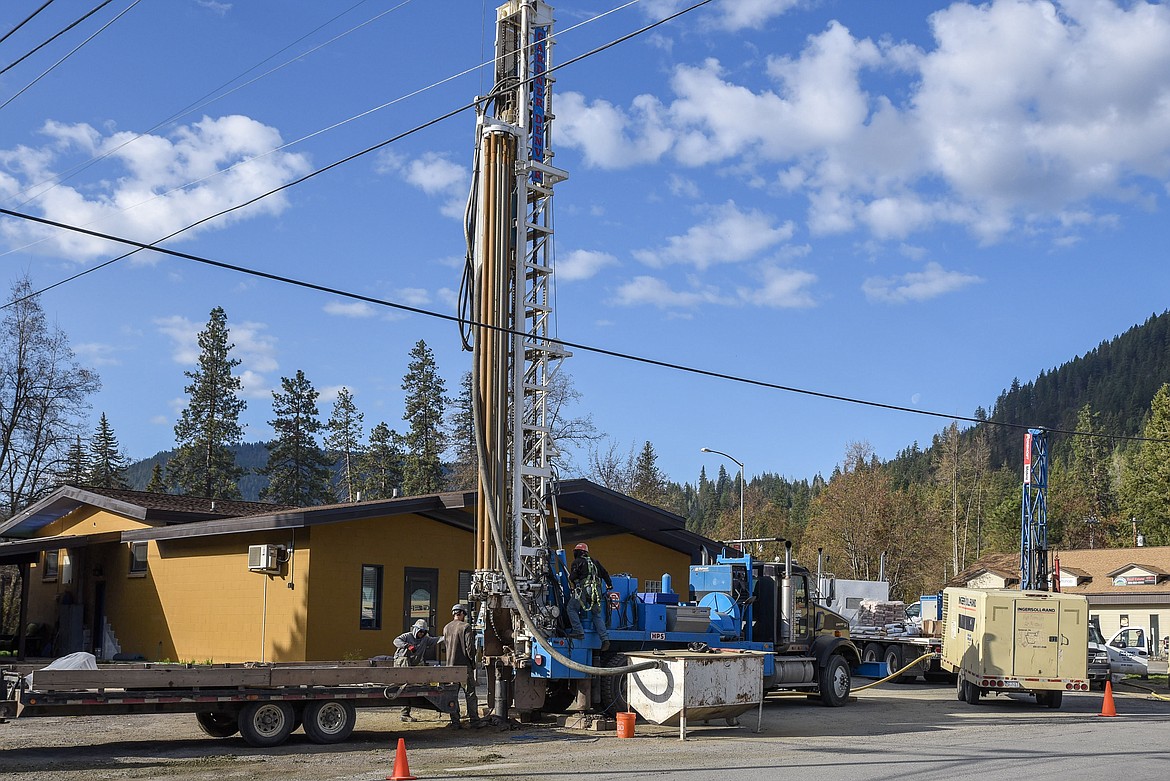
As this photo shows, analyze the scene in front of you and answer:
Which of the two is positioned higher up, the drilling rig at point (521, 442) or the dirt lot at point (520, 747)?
the drilling rig at point (521, 442)

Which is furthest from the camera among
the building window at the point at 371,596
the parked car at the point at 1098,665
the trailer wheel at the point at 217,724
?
the parked car at the point at 1098,665

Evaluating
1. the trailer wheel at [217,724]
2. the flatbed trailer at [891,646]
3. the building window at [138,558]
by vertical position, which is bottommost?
the flatbed trailer at [891,646]

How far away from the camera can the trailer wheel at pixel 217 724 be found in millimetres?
15859

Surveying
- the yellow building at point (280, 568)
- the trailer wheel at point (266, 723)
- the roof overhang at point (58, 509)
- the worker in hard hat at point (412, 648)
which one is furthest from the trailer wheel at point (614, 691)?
the roof overhang at point (58, 509)

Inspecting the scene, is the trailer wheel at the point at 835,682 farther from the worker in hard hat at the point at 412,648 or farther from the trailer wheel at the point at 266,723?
the trailer wheel at the point at 266,723

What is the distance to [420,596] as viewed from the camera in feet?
87.5

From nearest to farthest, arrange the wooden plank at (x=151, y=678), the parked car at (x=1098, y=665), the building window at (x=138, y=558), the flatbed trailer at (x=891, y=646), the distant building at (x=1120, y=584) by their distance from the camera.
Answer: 1. the wooden plank at (x=151, y=678)
2. the flatbed trailer at (x=891, y=646)
3. the building window at (x=138, y=558)
4. the parked car at (x=1098, y=665)
5. the distant building at (x=1120, y=584)

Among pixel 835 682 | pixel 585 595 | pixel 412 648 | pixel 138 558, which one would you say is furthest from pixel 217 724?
pixel 138 558

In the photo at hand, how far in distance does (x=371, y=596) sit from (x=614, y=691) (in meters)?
9.14

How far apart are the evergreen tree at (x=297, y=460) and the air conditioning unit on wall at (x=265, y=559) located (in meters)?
49.8

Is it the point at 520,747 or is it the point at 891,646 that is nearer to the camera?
the point at 520,747

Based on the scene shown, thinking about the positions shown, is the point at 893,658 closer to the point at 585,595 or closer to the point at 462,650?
the point at 585,595

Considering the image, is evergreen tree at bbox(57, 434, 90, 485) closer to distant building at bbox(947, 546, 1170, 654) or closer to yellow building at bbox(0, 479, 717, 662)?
yellow building at bbox(0, 479, 717, 662)

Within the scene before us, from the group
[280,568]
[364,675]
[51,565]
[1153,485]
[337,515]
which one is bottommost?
[364,675]
